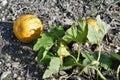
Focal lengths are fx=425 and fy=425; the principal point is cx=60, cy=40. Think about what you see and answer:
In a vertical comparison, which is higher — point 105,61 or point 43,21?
point 43,21

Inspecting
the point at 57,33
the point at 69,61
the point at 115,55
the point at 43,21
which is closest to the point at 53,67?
the point at 69,61

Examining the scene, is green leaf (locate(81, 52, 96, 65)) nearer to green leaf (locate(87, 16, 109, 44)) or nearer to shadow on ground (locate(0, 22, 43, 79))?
green leaf (locate(87, 16, 109, 44))

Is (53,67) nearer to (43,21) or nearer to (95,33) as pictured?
Answer: (95,33)

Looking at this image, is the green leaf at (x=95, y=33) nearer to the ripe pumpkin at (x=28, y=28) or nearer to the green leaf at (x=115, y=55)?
the green leaf at (x=115, y=55)

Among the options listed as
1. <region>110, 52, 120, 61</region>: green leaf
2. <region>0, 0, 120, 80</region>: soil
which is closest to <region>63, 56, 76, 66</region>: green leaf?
<region>0, 0, 120, 80</region>: soil

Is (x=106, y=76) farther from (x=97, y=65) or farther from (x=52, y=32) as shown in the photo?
(x=52, y=32)

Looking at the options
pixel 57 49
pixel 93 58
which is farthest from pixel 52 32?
pixel 93 58
